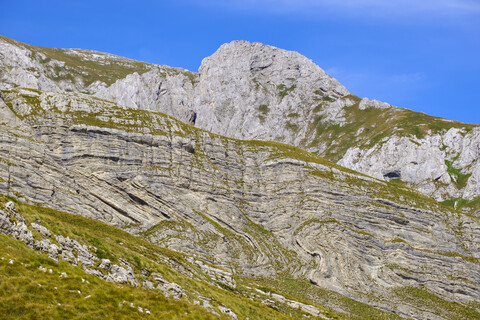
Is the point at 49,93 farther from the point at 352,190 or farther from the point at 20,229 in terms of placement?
the point at 20,229

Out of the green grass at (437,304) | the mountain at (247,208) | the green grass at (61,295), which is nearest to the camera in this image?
the green grass at (61,295)

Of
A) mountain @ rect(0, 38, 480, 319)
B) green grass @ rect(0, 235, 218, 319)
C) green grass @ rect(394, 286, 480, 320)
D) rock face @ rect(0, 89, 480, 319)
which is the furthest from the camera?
rock face @ rect(0, 89, 480, 319)

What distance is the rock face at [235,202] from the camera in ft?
320

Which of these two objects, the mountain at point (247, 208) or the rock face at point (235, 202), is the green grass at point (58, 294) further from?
the rock face at point (235, 202)

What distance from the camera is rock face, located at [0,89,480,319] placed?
320 ft

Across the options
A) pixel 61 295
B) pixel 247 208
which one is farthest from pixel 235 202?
pixel 61 295

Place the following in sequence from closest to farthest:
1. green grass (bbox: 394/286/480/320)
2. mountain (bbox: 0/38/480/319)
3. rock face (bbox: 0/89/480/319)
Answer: green grass (bbox: 394/286/480/320) < mountain (bbox: 0/38/480/319) < rock face (bbox: 0/89/480/319)

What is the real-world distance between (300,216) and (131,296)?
87.7 metres

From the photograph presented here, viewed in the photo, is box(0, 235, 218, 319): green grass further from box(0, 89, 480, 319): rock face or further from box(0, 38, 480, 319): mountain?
box(0, 89, 480, 319): rock face

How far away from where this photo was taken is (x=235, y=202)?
119 m

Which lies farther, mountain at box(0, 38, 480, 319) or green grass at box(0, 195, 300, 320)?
mountain at box(0, 38, 480, 319)

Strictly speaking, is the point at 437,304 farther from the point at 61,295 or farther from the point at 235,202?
the point at 61,295

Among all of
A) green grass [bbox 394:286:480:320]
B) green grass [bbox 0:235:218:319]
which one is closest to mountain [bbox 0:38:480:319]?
green grass [bbox 394:286:480:320]

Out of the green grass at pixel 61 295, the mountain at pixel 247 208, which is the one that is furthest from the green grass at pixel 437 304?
the green grass at pixel 61 295
